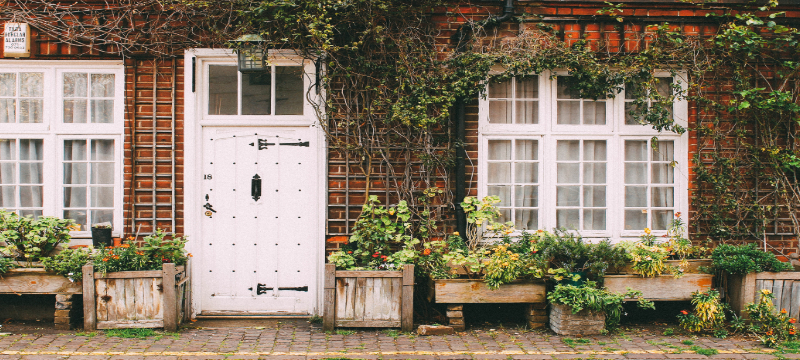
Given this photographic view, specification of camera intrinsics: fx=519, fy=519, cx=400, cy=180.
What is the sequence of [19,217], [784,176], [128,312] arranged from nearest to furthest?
[128,312] → [19,217] → [784,176]

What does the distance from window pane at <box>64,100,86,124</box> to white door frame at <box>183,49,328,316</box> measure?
1.22 meters

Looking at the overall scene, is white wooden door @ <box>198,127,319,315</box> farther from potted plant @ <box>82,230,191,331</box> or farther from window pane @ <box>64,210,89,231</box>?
window pane @ <box>64,210,89,231</box>

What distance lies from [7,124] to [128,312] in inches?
105

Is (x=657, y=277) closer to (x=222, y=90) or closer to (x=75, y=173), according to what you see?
(x=222, y=90)

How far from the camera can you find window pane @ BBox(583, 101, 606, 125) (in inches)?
240

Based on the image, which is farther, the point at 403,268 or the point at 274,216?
the point at 274,216

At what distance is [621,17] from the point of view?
585cm

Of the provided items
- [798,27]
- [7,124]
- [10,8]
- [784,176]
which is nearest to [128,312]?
[7,124]

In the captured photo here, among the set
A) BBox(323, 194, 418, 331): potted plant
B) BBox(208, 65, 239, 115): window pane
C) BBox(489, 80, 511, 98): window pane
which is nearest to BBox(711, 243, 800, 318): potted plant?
BBox(489, 80, 511, 98): window pane

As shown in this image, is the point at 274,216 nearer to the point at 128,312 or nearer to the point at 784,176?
the point at 128,312

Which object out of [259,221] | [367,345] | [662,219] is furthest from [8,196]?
[662,219]

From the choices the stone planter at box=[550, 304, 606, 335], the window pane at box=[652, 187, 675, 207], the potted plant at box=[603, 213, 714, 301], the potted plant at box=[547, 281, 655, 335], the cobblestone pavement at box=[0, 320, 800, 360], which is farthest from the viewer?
the window pane at box=[652, 187, 675, 207]

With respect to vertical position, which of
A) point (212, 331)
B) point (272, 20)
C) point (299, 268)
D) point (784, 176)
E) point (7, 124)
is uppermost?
point (272, 20)

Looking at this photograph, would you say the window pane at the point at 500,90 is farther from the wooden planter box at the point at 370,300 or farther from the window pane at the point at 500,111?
the wooden planter box at the point at 370,300
